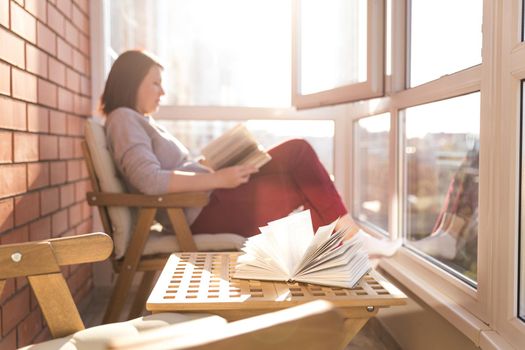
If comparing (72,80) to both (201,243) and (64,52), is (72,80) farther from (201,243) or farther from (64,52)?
(201,243)

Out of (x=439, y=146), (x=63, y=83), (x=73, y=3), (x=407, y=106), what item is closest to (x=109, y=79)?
(x=63, y=83)

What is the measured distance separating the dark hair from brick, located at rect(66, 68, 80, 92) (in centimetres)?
17

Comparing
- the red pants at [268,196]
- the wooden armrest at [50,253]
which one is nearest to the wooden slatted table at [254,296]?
the wooden armrest at [50,253]

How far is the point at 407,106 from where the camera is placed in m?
1.98

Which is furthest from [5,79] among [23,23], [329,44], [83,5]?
[329,44]

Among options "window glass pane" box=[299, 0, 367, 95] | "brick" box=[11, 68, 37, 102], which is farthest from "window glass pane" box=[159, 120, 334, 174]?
"brick" box=[11, 68, 37, 102]

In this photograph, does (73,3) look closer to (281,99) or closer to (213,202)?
(213,202)

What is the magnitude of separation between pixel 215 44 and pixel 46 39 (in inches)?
90.9

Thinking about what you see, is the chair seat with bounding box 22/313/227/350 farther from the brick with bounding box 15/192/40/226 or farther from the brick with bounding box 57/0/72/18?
the brick with bounding box 57/0/72/18

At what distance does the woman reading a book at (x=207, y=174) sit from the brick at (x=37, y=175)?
247 millimetres

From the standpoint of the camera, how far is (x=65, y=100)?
2.20m

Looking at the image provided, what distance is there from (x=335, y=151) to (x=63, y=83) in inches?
54.4

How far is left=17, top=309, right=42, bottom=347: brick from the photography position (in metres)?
1.69

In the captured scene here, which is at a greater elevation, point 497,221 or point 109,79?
point 109,79
